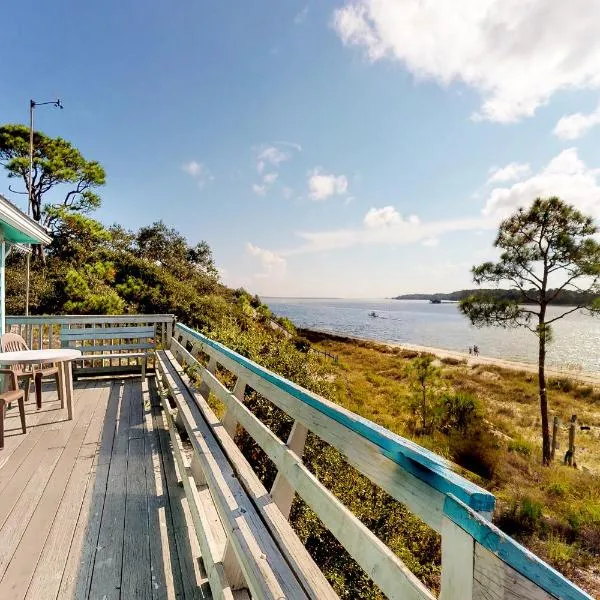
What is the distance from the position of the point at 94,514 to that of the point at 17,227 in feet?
13.8

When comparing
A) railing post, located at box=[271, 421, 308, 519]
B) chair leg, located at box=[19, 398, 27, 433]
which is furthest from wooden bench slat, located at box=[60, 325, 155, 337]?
railing post, located at box=[271, 421, 308, 519]

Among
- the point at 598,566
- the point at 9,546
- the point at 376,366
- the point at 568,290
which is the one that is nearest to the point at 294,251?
the point at 376,366

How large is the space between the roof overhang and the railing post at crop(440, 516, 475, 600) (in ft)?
17.8

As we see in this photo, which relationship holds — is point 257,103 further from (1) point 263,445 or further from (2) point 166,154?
(1) point 263,445

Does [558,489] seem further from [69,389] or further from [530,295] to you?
[69,389]

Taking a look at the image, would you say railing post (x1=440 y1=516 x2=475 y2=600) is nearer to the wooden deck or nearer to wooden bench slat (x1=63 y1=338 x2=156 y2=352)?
the wooden deck

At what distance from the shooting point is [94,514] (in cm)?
266

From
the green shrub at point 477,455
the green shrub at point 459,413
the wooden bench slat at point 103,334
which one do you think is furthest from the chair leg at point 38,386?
the green shrub at point 459,413

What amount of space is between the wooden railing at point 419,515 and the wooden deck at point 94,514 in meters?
1.11

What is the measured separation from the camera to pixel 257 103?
495 inches

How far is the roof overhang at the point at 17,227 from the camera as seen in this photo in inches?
179

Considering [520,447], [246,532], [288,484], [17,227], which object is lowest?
[520,447]

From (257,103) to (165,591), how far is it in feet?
44.4

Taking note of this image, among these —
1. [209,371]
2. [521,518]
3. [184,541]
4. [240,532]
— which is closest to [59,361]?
[209,371]
